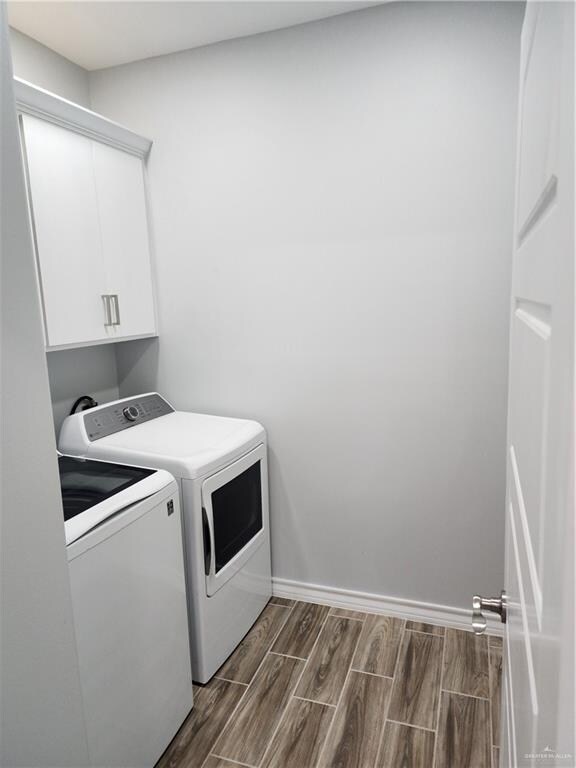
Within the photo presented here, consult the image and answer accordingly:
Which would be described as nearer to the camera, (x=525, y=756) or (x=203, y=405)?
(x=525, y=756)

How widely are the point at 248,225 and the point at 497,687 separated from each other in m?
2.18

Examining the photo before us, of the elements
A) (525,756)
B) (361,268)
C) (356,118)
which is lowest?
(525,756)

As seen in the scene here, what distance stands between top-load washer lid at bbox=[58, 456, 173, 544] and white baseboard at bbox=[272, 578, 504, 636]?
3.84 feet

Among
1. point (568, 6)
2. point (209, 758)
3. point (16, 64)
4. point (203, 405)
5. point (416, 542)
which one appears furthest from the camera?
point (203, 405)

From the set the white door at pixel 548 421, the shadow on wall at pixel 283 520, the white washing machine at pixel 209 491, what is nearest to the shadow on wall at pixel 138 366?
the white washing machine at pixel 209 491

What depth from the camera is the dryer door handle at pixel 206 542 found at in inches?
72.4

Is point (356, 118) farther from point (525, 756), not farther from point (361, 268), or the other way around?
point (525, 756)

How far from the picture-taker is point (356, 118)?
2031mm

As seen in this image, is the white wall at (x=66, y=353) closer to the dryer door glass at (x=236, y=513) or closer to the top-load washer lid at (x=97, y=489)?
the top-load washer lid at (x=97, y=489)

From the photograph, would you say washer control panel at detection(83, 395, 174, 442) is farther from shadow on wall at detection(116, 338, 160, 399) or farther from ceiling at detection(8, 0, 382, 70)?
ceiling at detection(8, 0, 382, 70)

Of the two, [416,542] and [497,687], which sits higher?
[416,542]

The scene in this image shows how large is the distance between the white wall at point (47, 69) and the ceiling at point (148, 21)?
0.13 feet

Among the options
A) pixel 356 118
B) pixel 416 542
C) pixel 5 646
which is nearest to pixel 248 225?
pixel 356 118

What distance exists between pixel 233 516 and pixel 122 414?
2.40 ft
